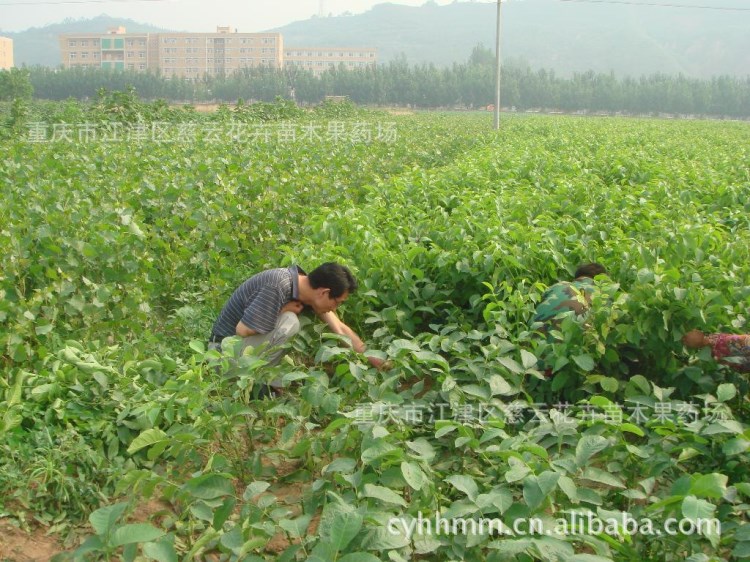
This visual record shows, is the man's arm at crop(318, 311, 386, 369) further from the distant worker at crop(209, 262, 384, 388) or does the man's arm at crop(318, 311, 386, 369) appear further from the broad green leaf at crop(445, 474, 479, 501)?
the broad green leaf at crop(445, 474, 479, 501)

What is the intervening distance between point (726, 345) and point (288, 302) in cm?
228

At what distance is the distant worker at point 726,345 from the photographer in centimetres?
354

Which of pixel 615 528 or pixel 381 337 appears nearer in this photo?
pixel 615 528

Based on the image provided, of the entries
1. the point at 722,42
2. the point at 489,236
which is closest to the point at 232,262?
the point at 489,236

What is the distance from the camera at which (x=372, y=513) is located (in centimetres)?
237

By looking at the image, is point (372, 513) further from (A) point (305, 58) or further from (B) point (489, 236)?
(A) point (305, 58)

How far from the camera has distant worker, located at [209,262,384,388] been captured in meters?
4.28

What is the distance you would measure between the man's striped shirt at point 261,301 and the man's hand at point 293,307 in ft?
0.08

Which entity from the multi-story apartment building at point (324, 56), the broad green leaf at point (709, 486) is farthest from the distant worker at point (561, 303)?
the multi-story apartment building at point (324, 56)

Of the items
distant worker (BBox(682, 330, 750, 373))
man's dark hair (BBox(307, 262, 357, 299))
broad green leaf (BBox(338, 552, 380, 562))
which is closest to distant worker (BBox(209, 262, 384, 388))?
man's dark hair (BBox(307, 262, 357, 299))

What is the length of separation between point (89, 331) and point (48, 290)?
0.38 metres

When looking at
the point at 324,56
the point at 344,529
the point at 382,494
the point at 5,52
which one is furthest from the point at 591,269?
the point at 324,56

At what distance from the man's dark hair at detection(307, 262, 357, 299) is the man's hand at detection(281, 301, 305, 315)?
191 millimetres

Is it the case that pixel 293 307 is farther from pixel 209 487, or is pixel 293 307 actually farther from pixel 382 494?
pixel 382 494
